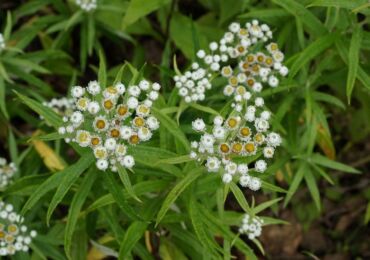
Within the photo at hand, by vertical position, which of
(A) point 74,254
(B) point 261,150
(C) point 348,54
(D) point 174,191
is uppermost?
(C) point 348,54

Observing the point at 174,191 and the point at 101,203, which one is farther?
the point at 101,203

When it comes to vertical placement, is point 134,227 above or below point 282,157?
below

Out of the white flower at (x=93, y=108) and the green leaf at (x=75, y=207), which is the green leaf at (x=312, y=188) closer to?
the green leaf at (x=75, y=207)

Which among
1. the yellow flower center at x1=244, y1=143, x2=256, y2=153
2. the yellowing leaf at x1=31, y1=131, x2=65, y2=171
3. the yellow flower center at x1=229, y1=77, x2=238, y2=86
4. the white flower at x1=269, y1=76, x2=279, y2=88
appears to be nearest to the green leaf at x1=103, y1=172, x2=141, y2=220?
the yellow flower center at x1=244, y1=143, x2=256, y2=153

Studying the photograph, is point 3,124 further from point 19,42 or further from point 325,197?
point 325,197

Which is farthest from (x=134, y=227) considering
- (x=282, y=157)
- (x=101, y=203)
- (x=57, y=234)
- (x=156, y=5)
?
(x=156, y=5)

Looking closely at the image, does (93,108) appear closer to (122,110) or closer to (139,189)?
(122,110)

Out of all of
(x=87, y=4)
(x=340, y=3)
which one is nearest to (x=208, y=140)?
(x=340, y=3)
